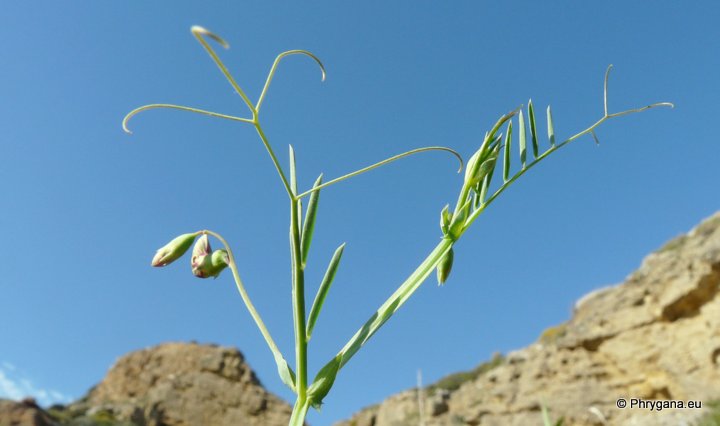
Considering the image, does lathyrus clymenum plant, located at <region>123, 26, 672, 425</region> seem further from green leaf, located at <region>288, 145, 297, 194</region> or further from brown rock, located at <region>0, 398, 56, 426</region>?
brown rock, located at <region>0, 398, 56, 426</region>

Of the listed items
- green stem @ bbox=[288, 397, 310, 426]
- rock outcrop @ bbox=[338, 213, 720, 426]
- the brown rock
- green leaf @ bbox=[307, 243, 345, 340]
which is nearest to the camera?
green stem @ bbox=[288, 397, 310, 426]

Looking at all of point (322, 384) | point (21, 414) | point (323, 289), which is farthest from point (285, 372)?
point (21, 414)

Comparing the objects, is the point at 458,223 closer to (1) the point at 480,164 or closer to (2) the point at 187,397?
(1) the point at 480,164

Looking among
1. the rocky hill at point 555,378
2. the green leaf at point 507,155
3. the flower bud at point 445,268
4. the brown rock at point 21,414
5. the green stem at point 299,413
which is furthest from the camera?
the rocky hill at point 555,378

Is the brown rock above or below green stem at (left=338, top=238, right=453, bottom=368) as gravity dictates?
above

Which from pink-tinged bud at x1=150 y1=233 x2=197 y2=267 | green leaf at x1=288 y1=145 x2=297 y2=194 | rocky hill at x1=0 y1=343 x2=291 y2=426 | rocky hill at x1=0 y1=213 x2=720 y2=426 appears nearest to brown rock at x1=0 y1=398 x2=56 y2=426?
rocky hill at x1=0 y1=213 x2=720 y2=426

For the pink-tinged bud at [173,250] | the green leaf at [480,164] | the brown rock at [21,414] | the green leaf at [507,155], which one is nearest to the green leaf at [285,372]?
the pink-tinged bud at [173,250]

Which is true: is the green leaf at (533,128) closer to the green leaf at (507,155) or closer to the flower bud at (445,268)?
the green leaf at (507,155)
